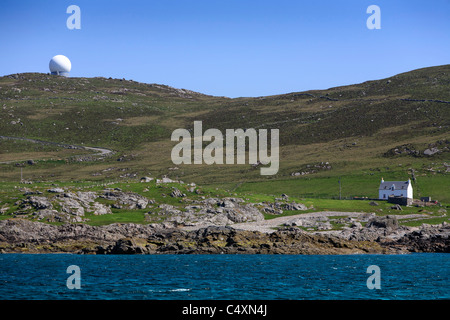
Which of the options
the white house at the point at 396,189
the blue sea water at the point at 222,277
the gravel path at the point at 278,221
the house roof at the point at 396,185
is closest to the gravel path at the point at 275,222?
the gravel path at the point at 278,221

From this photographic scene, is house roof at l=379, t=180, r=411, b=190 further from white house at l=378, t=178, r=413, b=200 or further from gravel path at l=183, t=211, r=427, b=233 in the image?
gravel path at l=183, t=211, r=427, b=233

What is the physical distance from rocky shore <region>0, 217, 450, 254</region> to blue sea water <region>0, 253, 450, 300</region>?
13.7 ft

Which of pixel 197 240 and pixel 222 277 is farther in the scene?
pixel 197 240

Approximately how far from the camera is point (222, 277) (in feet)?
183

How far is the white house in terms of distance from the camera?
128125mm

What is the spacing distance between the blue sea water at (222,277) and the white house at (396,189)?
172 feet

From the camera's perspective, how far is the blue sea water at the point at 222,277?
150 feet

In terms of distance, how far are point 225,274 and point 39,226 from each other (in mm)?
40596

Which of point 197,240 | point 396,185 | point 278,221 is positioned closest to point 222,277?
point 197,240

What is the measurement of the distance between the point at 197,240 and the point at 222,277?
1134 inches

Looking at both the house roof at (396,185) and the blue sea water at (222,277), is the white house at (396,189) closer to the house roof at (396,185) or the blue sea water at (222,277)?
the house roof at (396,185)

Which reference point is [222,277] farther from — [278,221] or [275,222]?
[278,221]

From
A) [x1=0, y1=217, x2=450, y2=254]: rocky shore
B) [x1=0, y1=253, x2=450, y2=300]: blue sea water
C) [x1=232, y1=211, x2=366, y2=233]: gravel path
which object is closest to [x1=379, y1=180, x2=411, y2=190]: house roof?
[x1=232, y1=211, x2=366, y2=233]: gravel path
